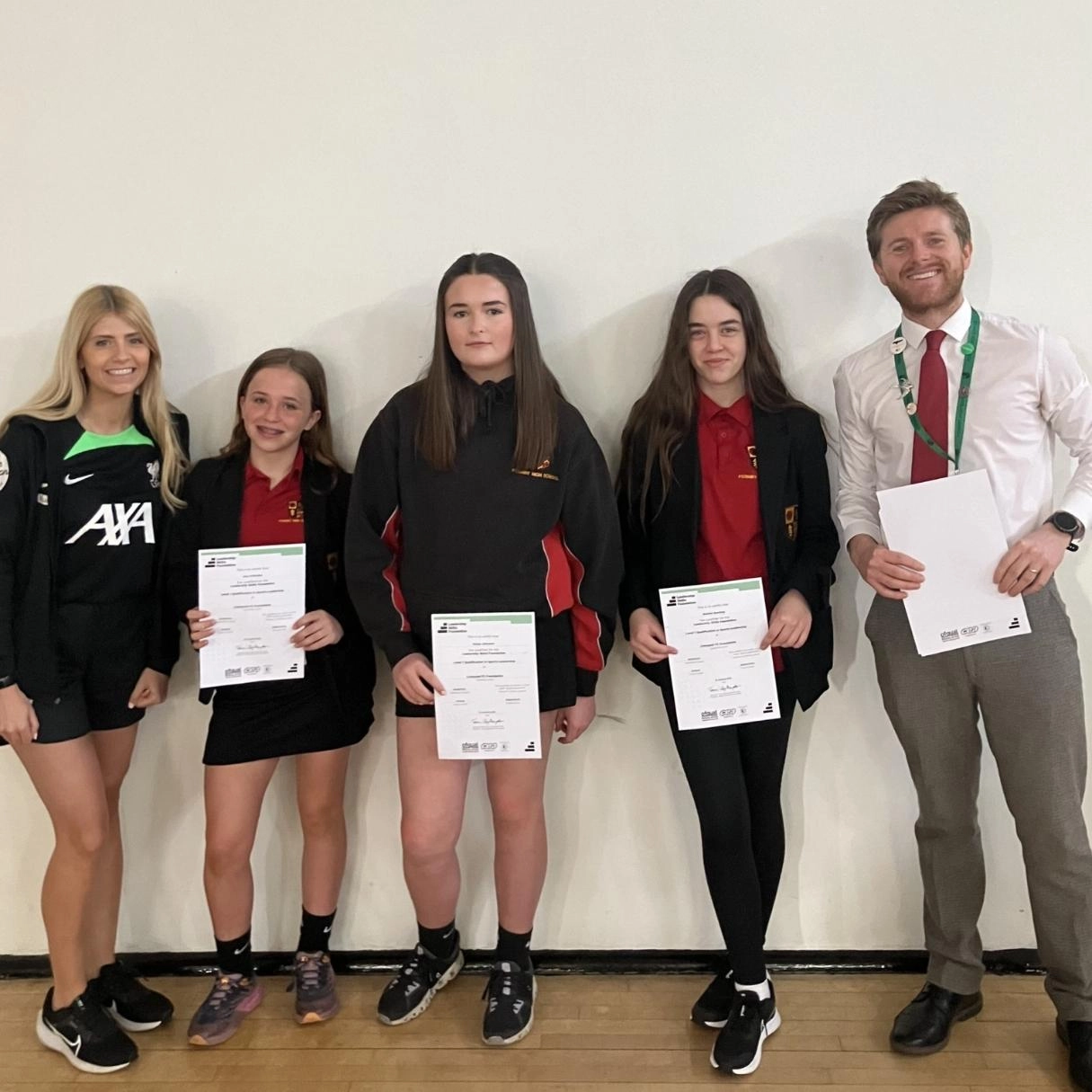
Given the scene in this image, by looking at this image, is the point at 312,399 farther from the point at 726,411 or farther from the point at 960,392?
the point at 960,392

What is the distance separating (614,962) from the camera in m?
2.37

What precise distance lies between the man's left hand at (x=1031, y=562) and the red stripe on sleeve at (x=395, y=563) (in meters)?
1.30

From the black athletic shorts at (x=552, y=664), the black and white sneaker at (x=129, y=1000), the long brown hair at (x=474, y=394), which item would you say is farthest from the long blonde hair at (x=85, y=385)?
the black and white sneaker at (x=129, y=1000)

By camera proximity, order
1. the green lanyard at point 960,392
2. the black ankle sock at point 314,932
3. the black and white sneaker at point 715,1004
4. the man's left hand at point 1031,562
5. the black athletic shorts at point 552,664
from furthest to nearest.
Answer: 1. the black ankle sock at point 314,932
2. the black and white sneaker at point 715,1004
3. the black athletic shorts at point 552,664
4. the green lanyard at point 960,392
5. the man's left hand at point 1031,562

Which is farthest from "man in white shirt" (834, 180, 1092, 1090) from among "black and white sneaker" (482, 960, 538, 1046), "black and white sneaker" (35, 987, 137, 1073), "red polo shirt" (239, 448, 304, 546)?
"black and white sneaker" (35, 987, 137, 1073)

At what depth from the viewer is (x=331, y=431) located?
2297 mm

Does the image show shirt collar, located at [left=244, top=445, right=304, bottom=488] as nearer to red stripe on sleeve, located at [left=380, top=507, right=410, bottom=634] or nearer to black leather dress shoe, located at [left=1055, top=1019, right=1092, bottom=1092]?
red stripe on sleeve, located at [left=380, top=507, right=410, bottom=634]

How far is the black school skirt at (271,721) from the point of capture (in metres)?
2.12

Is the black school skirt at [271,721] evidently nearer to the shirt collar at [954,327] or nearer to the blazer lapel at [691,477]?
the blazer lapel at [691,477]

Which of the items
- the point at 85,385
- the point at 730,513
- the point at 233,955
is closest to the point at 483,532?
the point at 730,513

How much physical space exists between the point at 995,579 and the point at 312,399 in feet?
5.43

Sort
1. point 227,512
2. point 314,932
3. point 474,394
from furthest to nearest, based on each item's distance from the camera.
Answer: point 314,932 < point 227,512 < point 474,394

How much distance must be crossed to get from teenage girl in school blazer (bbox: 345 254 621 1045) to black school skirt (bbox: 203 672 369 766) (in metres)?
0.21

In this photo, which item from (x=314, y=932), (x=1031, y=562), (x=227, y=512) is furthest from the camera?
(x=314, y=932)
